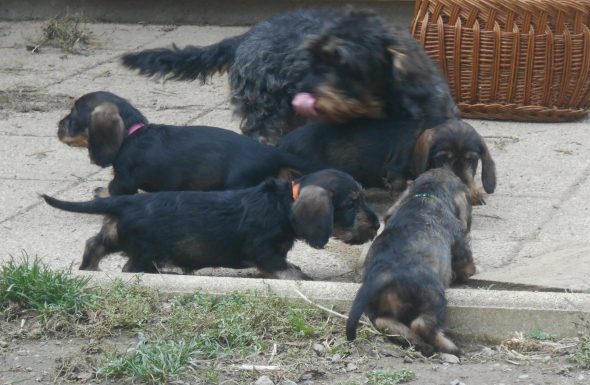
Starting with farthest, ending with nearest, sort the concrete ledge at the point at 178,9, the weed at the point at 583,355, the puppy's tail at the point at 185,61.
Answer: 1. the concrete ledge at the point at 178,9
2. the puppy's tail at the point at 185,61
3. the weed at the point at 583,355

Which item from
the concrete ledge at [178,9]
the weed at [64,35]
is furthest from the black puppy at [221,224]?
the concrete ledge at [178,9]

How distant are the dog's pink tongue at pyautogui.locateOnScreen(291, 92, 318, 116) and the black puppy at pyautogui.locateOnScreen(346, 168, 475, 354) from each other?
4.59 feet

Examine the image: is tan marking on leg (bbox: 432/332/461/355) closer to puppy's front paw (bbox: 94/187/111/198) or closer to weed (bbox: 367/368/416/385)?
weed (bbox: 367/368/416/385)

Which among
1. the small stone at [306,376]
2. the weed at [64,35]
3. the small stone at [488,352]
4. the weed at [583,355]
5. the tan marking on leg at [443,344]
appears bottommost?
the weed at [64,35]

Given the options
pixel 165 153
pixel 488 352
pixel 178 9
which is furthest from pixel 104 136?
pixel 178 9

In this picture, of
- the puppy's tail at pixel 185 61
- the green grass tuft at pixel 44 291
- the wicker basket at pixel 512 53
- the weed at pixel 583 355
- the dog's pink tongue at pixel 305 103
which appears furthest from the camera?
the wicker basket at pixel 512 53

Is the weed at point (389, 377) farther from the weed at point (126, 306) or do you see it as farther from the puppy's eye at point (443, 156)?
the puppy's eye at point (443, 156)

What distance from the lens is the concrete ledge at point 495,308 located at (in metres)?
4.68

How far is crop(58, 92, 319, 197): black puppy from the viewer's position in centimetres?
638

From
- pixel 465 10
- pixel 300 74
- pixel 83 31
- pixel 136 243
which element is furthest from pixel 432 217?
pixel 83 31

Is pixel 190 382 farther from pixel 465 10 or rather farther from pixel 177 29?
pixel 177 29

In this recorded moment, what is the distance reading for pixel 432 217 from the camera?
515cm

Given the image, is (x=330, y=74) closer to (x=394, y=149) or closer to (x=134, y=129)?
(x=394, y=149)

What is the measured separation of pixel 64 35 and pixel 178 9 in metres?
1.55
